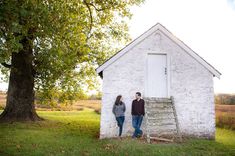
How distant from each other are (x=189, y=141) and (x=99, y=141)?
4918mm

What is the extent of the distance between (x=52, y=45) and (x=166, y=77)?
7.94m

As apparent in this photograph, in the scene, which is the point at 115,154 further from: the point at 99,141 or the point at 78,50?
the point at 78,50

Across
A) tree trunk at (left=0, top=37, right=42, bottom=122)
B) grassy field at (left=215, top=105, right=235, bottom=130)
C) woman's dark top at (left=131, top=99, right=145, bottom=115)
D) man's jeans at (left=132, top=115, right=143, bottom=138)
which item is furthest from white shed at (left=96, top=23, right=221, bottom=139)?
grassy field at (left=215, top=105, right=235, bottom=130)

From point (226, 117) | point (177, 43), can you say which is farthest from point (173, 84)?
point (226, 117)

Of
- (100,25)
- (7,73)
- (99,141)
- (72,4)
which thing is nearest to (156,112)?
(99,141)

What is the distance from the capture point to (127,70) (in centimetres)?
1792

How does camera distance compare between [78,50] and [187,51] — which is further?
[78,50]

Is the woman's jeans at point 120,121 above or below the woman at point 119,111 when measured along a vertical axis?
below

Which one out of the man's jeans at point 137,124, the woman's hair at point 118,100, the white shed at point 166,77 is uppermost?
the white shed at point 166,77

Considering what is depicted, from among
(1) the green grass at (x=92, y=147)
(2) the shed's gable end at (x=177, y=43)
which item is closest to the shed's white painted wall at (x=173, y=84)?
(2) the shed's gable end at (x=177, y=43)

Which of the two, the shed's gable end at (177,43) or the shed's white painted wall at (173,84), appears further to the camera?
the shed's gable end at (177,43)

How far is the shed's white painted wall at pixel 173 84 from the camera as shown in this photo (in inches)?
695

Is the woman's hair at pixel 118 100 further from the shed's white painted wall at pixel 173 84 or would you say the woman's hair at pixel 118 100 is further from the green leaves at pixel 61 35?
the green leaves at pixel 61 35

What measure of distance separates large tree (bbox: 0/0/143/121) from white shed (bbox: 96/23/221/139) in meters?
3.92
